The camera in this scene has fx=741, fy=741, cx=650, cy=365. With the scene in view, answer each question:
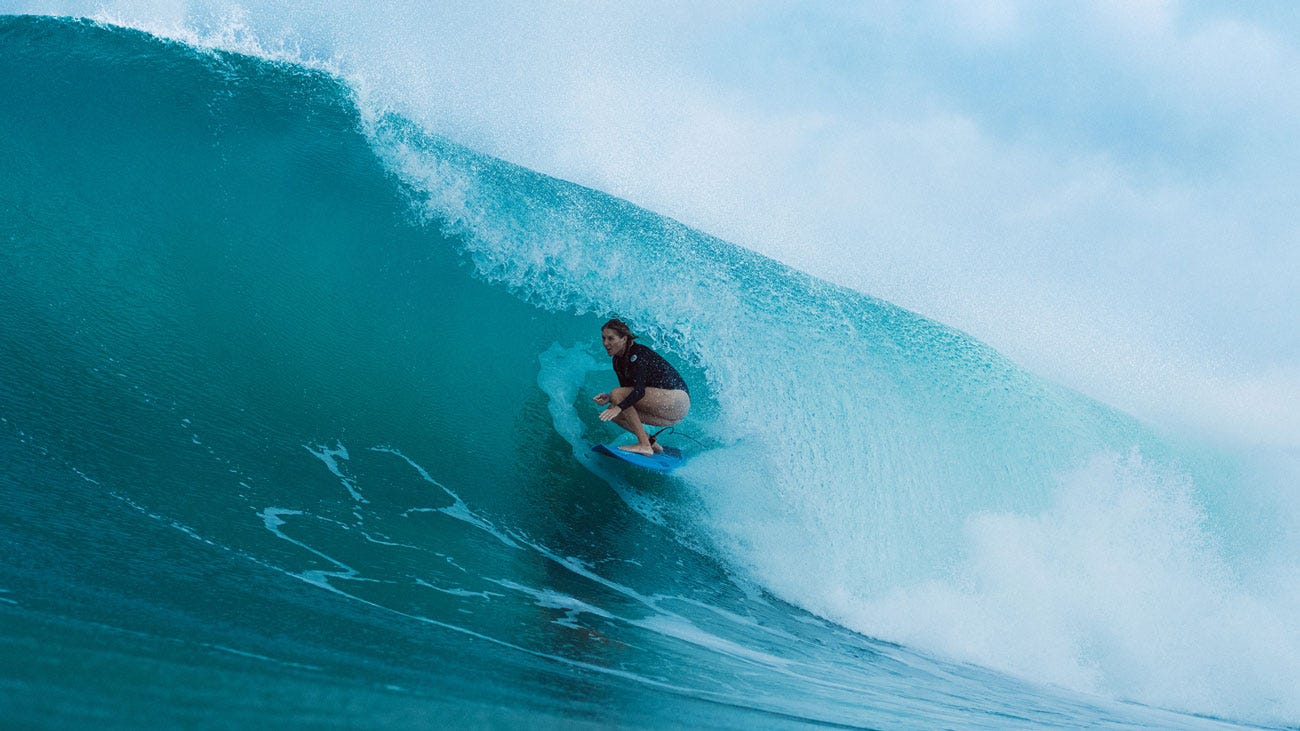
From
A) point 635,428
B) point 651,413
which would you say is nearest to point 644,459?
point 635,428

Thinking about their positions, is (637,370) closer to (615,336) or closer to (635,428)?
(615,336)

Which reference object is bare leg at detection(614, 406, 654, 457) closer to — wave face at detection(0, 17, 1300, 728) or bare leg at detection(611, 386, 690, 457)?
bare leg at detection(611, 386, 690, 457)

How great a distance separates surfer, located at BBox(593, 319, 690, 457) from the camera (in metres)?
5.77

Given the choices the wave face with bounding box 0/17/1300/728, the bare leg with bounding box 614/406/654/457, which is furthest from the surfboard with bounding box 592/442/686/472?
the wave face with bounding box 0/17/1300/728

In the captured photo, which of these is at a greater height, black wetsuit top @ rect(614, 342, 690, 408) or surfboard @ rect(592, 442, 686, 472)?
black wetsuit top @ rect(614, 342, 690, 408)

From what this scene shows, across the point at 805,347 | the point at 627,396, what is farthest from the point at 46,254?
the point at 805,347

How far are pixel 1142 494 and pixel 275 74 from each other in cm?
1241

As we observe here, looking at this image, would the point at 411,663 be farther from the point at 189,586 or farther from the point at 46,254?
the point at 46,254

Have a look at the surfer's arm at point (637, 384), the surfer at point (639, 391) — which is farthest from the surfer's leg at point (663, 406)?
the surfer's arm at point (637, 384)

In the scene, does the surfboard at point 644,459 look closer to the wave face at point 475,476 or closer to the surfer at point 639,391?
the surfer at point 639,391

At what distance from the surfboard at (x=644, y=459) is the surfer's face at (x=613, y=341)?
887 mm

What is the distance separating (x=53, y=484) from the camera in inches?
131

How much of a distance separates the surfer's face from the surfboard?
2.91 feet

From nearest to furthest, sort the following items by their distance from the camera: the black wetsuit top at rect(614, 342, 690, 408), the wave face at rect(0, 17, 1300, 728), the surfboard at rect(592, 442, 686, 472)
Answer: the wave face at rect(0, 17, 1300, 728), the black wetsuit top at rect(614, 342, 690, 408), the surfboard at rect(592, 442, 686, 472)
